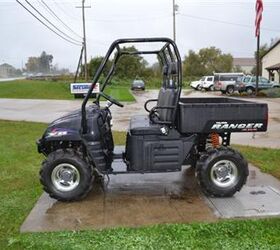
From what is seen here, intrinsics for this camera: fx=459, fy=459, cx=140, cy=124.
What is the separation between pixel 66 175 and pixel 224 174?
202 cm

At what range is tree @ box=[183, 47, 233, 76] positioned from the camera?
273ft

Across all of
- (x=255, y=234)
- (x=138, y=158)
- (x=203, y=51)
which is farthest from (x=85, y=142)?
(x=203, y=51)

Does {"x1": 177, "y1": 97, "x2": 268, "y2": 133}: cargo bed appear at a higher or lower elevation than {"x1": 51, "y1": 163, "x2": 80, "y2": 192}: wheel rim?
higher

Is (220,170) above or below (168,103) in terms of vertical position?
below

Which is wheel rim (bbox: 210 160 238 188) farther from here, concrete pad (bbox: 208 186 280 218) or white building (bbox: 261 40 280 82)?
white building (bbox: 261 40 280 82)

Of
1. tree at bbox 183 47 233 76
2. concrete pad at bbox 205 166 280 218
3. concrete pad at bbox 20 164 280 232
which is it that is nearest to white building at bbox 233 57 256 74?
tree at bbox 183 47 233 76

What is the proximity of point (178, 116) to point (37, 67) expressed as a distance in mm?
117726

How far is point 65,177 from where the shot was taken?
5.80 meters

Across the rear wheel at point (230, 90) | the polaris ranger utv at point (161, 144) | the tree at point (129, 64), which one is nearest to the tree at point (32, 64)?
the tree at point (129, 64)

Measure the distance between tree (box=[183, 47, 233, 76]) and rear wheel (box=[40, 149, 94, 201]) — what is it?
7728 centimetres

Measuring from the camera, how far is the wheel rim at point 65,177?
5742 mm

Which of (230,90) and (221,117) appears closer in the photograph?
(221,117)

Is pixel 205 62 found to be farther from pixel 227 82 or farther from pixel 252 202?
pixel 252 202

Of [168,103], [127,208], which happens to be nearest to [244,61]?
[168,103]
